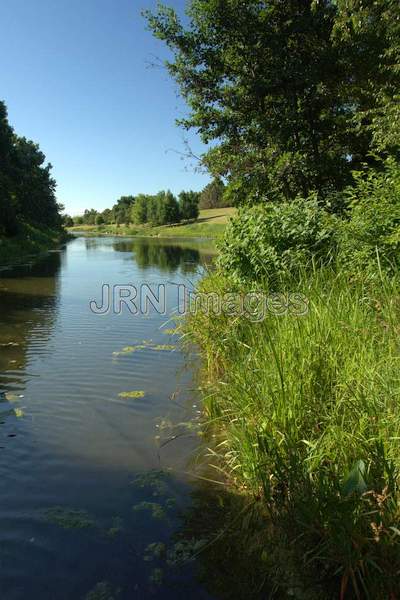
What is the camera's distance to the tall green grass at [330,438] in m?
2.44

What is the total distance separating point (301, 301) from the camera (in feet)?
15.0

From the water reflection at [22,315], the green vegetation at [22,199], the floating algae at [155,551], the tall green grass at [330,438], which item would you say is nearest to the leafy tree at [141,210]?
the green vegetation at [22,199]

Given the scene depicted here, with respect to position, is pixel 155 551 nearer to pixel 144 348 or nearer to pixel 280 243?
pixel 280 243

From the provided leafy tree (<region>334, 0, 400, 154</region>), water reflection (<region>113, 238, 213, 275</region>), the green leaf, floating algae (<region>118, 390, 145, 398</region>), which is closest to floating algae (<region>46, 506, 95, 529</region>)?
the green leaf

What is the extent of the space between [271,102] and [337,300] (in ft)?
35.5

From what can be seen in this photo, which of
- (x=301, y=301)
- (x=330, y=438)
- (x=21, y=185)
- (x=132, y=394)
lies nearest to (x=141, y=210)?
(x=21, y=185)

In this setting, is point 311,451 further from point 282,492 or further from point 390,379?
point 390,379

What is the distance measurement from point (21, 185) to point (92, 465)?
50.9 metres

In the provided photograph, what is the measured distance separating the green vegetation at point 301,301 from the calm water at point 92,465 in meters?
0.53

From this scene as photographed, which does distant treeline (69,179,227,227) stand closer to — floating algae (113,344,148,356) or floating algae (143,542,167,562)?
floating algae (113,344,148,356)

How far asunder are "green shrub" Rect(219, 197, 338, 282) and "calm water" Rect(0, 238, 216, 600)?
2212 millimetres

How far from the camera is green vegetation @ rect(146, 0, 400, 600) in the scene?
106 inches

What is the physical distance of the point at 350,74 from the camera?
12469mm

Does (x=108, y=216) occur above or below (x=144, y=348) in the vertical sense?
above
